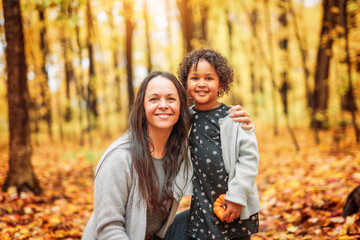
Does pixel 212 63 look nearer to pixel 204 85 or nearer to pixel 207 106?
pixel 204 85

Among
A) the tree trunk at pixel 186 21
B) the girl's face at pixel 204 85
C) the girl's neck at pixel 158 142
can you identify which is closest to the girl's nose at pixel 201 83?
the girl's face at pixel 204 85

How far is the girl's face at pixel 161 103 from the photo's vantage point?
1.96 m

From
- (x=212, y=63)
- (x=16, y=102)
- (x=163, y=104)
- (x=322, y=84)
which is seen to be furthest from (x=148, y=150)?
(x=322, y=84)

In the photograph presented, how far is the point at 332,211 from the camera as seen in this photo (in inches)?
129

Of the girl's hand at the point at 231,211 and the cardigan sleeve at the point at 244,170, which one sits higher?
the cardigan sleeve at the point at 244,170

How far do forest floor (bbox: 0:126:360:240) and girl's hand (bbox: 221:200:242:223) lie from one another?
4.90 feet

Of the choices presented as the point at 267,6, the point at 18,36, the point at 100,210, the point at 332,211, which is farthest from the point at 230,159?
the point at 267,6

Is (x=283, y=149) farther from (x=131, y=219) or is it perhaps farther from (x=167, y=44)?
(x=167, y=44)

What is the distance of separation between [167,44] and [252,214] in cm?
1769

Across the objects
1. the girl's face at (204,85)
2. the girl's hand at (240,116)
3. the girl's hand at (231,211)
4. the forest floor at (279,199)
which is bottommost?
the forest floor at (279,199)

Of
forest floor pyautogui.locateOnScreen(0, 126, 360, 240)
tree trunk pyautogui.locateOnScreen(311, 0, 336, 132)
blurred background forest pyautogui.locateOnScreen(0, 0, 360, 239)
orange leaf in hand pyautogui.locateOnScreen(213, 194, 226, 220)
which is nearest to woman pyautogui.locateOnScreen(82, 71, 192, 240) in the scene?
orange leaf in hand pyautogui.locateOnScreen(213, 194, 226, 220)

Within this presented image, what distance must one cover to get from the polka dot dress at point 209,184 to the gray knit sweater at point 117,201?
0.47m

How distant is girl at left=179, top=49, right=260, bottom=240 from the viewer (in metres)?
1.91

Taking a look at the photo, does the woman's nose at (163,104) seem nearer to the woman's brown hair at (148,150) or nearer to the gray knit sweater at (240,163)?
the woman's brown hair at (148,150)
